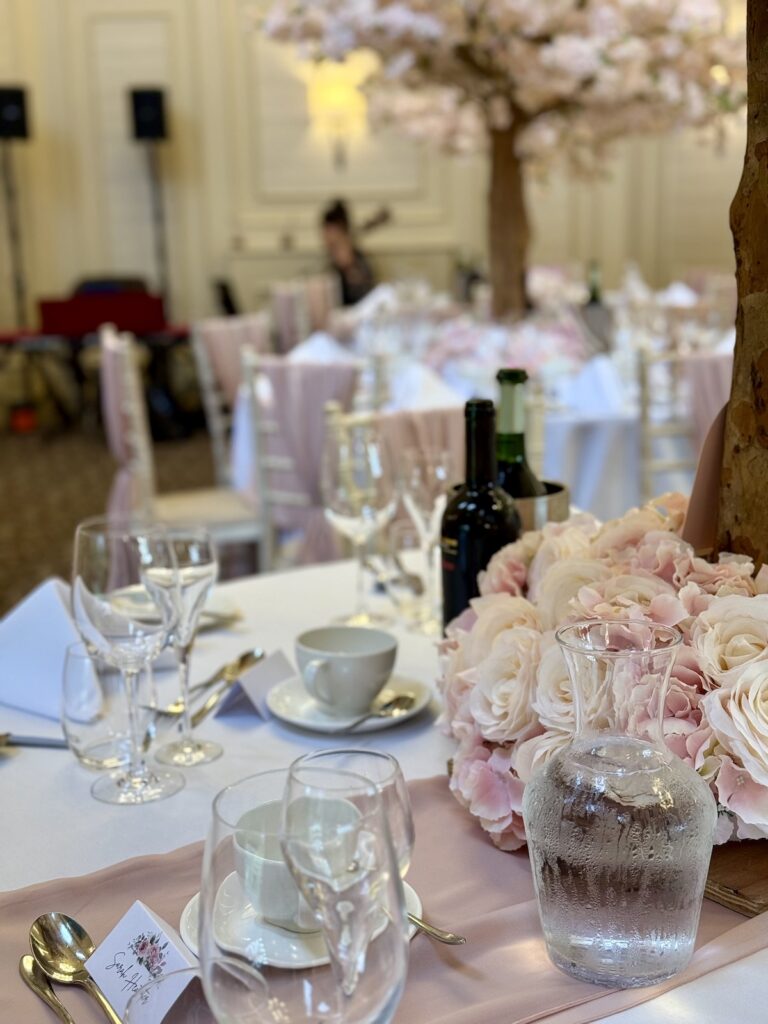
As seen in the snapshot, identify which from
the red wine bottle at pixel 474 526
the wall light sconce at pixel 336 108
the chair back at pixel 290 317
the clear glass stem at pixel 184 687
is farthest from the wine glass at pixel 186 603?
the wall light sconce at pixel 336 108

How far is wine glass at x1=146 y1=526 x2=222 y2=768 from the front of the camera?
105 centimetres

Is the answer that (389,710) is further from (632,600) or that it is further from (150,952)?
(150,952)

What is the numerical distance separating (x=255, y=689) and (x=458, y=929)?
43 cm

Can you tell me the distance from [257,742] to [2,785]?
0.23m

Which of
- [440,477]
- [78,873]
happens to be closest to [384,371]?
[440,477]

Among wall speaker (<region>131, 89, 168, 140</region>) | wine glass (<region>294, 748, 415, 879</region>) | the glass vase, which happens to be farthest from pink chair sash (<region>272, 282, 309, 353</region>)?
wine glass (<region>294, 748, 415, 879</region>)

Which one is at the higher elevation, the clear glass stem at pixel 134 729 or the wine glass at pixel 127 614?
the wine glass at pixel 127 614

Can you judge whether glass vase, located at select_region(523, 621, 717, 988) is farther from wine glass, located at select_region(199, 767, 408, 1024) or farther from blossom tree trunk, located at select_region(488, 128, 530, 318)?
blossom tree trunk, located at select_region(488, 128, 530, 318)

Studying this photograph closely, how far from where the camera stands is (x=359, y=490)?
1.45 meters

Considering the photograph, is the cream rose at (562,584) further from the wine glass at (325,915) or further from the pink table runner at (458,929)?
the wine glass at (325,915)

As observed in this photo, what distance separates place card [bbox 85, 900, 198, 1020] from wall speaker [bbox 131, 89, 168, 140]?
317 inches

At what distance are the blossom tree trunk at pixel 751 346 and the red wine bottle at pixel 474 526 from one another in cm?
23

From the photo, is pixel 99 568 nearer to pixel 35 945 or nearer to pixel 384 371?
pixel 35 945

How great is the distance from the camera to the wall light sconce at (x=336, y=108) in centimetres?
856
